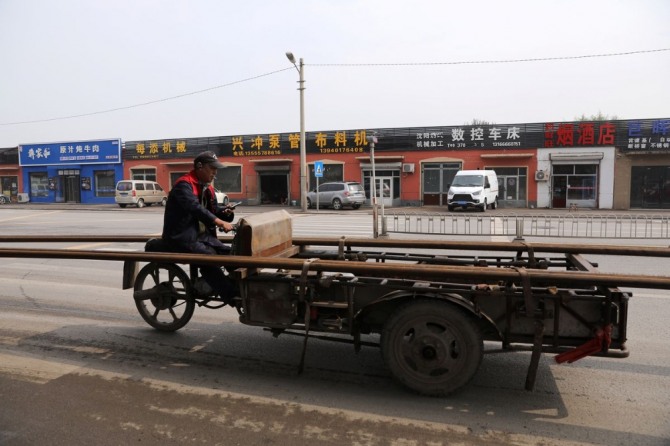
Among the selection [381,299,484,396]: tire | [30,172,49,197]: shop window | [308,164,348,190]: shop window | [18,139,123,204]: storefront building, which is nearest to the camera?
[381,299,484,396]: tire

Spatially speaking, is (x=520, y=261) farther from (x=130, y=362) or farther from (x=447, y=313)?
(x=130, y=362)

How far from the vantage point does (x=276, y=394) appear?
12.5ft

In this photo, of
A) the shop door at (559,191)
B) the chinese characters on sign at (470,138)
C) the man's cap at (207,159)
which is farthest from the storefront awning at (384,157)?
the man's cap at (207,159)

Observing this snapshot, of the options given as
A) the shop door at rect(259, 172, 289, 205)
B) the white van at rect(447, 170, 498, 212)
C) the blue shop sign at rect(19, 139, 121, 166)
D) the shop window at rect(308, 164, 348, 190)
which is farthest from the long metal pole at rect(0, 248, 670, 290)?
the blue shop sign at rect(19, 139, 121, 166)

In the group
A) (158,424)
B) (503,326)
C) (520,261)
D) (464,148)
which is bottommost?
(158,424)

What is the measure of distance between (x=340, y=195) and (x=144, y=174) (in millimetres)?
18677

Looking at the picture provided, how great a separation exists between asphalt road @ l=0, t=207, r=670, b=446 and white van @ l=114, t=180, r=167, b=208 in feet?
97.9

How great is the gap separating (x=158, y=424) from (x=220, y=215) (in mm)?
2300

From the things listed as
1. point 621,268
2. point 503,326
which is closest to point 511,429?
point 503,326

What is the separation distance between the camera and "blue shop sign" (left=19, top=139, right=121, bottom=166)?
40906mm

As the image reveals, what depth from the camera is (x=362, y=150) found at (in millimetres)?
33500

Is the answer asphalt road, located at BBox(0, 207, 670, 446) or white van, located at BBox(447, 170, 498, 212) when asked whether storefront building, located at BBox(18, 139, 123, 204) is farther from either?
asphalt road, located at BBox(0, 207, 670, 446)

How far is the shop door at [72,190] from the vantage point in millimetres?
42312

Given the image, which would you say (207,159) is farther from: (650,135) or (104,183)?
(104,183)
